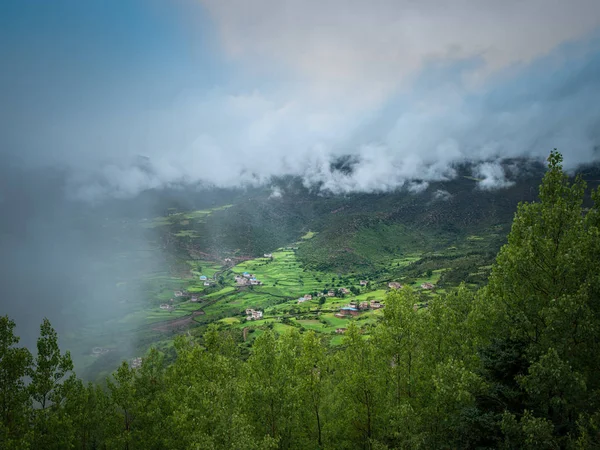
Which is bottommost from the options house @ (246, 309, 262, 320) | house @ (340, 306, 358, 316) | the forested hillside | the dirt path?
house @ (340, 306, 358, 316)

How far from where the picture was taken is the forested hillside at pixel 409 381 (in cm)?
1559

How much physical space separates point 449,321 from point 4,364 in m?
33.7

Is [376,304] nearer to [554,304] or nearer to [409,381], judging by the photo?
[409,381]

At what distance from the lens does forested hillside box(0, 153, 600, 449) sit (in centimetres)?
1559

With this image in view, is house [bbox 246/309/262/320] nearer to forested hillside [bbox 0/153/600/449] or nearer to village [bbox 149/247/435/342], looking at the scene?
village [bbox 149/247/435/342]

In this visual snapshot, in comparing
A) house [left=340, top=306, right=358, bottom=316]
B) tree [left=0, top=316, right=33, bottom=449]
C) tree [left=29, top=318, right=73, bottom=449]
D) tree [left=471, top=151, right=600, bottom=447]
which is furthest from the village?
tree [left=0, top=316, right=33, bottom=449]

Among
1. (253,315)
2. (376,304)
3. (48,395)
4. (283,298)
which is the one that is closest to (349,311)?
(376,304)

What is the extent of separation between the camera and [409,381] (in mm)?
24828

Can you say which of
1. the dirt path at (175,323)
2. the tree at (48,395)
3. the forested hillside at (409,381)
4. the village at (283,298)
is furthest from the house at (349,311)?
the tree at (48,395)

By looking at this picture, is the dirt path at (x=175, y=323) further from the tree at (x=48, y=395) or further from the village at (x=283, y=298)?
the tree at (x=48, y=395)

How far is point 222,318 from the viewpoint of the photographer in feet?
394

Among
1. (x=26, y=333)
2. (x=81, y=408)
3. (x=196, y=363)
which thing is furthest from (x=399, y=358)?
(x=26, y=333)

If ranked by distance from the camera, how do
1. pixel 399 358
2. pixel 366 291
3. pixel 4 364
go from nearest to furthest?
pixel 4 364
pixel 399 358
pixel 366 291

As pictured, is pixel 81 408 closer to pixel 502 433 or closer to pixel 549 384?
pixel 502 433
